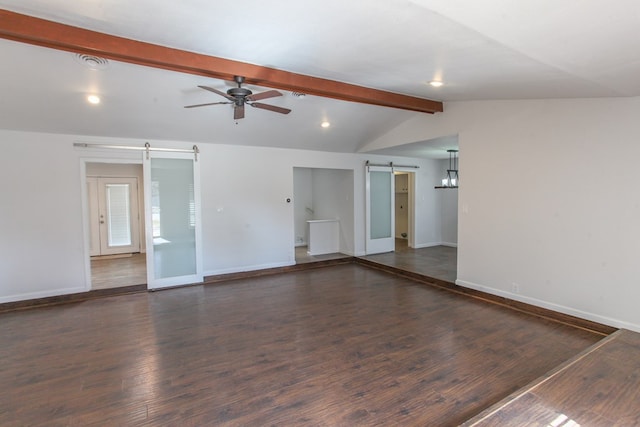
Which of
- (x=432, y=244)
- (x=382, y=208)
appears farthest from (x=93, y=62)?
(x=432, y=244)

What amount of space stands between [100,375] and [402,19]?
3.66 m

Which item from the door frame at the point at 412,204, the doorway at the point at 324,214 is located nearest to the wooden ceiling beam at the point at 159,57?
the doorway at the point at 324,214

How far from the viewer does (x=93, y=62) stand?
326 cm

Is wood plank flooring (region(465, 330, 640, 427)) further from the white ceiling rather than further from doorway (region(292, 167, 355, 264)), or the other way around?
doorway (region(292, 167, 355, 264))

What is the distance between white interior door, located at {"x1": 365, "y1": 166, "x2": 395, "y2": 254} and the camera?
7.52 metres

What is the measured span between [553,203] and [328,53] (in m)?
3.20

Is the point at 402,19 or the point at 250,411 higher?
the point at 402,19

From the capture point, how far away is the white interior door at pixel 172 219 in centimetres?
533

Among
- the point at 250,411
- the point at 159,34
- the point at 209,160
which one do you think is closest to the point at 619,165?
the point at 250,411

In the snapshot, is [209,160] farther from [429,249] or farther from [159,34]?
[429,249]

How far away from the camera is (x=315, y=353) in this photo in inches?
123

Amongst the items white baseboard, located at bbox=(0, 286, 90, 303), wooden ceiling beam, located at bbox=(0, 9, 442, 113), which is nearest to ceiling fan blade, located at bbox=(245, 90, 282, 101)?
wooden ceiling beam, located at bbox=(0, 9, 442, 113)

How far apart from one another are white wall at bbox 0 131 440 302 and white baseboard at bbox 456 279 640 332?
10.1ft

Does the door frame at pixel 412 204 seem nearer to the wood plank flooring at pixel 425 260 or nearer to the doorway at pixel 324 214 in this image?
the wood plank flooring at pixel 425 260
